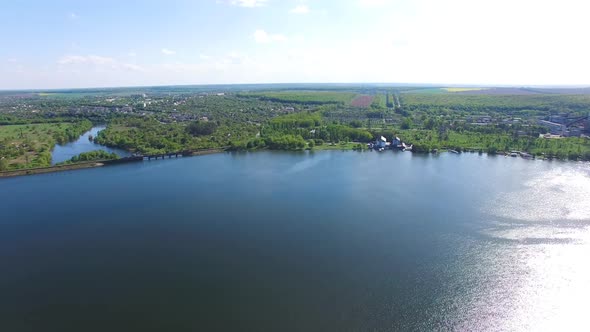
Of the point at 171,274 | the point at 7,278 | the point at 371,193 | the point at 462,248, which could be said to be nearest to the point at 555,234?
the point at 462,248

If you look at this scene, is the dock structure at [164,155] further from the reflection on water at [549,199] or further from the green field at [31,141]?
the reflection on water at [549,199]

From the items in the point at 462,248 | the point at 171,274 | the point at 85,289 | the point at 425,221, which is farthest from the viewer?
the point at 425,221

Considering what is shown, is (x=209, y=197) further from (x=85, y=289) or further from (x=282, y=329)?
(x=282, y=329)

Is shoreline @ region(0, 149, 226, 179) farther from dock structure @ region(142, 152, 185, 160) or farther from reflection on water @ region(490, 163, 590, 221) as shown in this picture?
reflection on water @ region(490, 163, 590, 221)

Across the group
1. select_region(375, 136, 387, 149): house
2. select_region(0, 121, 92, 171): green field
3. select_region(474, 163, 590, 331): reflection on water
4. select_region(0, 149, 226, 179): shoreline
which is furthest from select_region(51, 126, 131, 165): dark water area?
select_region(474, 163, 590, 331): reflection on water

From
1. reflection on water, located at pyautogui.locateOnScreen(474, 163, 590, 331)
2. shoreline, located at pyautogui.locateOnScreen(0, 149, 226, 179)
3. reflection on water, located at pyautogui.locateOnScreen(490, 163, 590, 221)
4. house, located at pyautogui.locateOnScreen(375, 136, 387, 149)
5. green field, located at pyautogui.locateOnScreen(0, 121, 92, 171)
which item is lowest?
reflection on water, located at pyautogui.locateOnScreen(474, 163, 590, 331)

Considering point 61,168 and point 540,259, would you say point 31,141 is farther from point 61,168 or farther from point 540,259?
point 540,259

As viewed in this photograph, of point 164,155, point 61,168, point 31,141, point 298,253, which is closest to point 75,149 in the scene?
point 31,141

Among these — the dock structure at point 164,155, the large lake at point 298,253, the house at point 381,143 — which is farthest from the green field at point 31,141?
the house at point 381,143
